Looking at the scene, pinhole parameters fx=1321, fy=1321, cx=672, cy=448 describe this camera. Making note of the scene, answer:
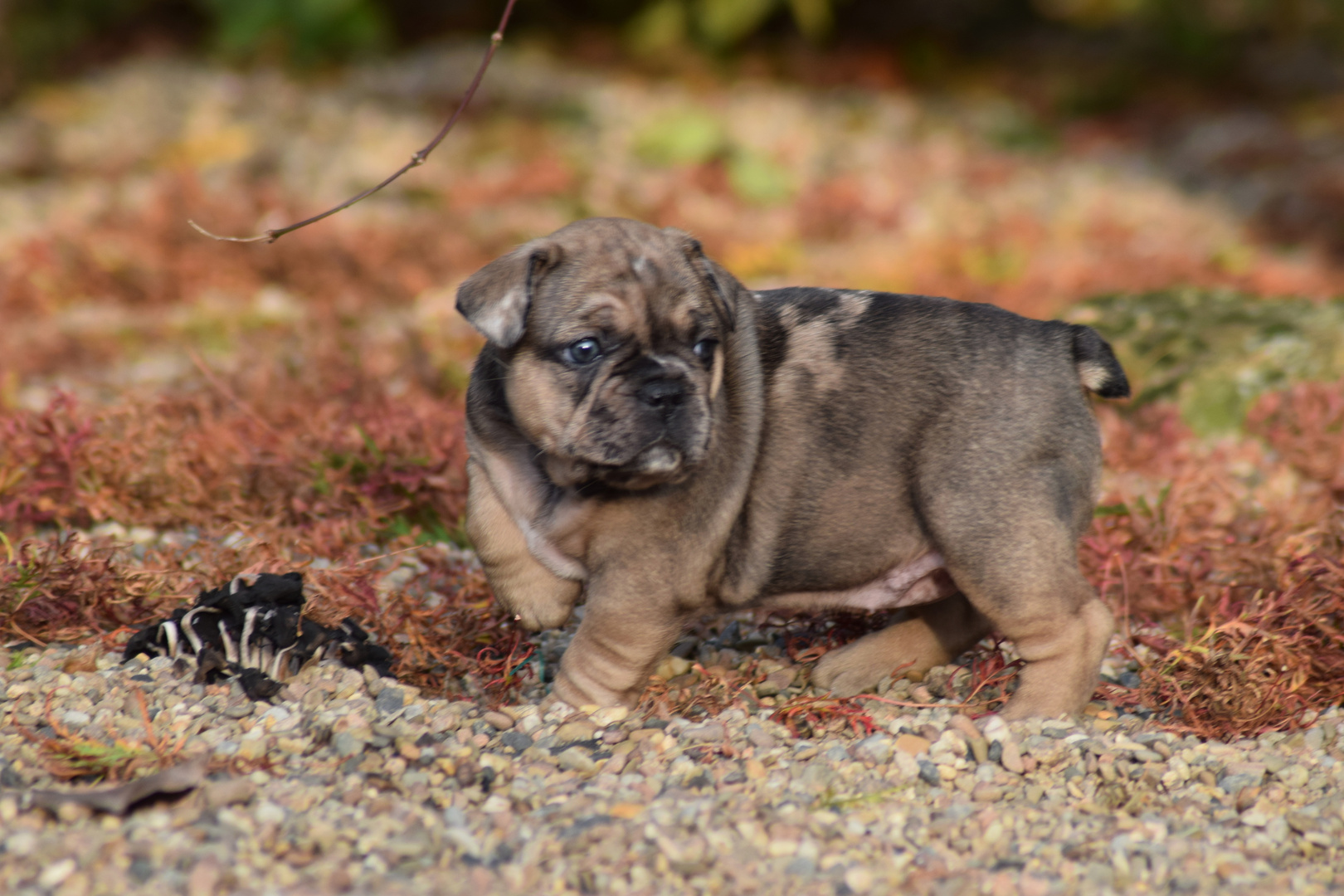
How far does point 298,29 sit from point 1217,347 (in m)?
11.2

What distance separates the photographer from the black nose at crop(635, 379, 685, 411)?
4.03 m

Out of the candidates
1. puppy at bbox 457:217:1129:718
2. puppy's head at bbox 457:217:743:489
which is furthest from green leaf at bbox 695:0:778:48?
puppy's head at bbox 457:217:743:489

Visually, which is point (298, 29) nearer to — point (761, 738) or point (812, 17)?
point (812, 17)

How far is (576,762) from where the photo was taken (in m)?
4.06

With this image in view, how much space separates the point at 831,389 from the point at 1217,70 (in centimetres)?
1405

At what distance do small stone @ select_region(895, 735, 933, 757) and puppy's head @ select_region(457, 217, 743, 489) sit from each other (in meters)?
1.10

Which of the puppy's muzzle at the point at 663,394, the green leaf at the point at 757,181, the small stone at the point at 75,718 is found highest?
the puppy's muzzle at the point at 663,394

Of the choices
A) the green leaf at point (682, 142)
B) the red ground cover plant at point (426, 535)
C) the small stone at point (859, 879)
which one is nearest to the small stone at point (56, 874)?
the red ground cover plant at point (426, 535)

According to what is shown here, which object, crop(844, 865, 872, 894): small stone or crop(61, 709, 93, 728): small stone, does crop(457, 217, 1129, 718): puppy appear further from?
crop(61, 709, 93, 728): small stone

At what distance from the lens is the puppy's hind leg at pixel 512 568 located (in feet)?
15.1

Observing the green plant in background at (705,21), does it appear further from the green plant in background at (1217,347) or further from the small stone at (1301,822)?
the small stone at (1301,822)

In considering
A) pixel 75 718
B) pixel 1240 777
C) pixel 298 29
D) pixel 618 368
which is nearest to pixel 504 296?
pixel 618 368

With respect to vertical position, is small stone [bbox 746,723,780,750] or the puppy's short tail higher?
the puppy's short tail

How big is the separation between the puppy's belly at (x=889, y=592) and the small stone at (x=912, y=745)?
58cm
